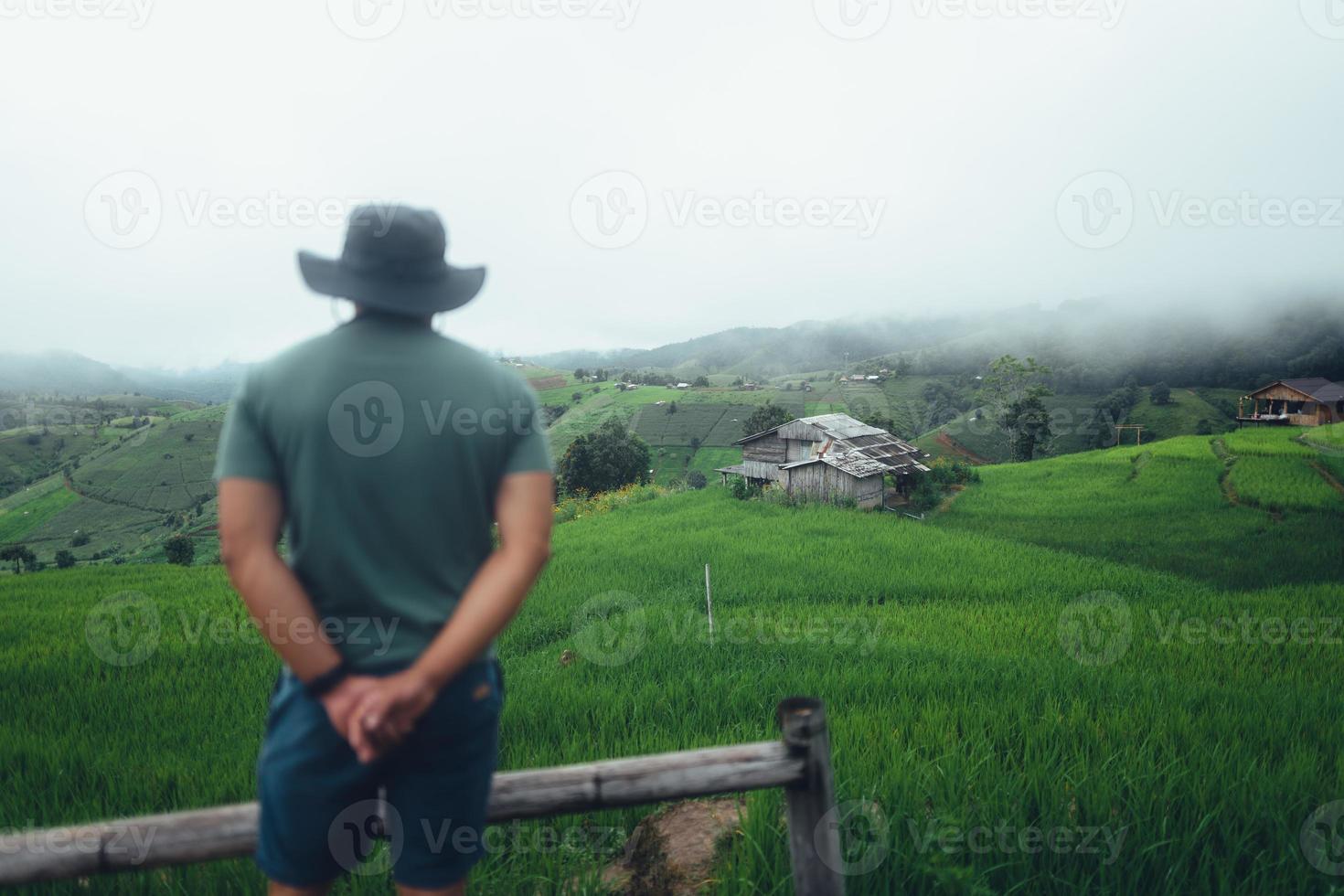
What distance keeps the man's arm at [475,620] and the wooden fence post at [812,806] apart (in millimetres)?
989

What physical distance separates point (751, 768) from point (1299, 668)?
315 inches

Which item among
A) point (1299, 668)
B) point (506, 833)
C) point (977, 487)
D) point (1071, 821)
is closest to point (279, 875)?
point (506, 833)

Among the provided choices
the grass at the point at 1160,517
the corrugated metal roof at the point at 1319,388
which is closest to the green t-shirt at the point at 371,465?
the grass at the point at 1160,517

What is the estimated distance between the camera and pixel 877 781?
343 cm

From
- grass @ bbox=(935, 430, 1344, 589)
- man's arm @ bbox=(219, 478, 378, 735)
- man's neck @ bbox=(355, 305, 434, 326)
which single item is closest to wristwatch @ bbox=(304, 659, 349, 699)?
man's arm @ bbox=(219, 478, 378, 735)

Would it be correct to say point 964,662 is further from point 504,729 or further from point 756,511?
point 756,511

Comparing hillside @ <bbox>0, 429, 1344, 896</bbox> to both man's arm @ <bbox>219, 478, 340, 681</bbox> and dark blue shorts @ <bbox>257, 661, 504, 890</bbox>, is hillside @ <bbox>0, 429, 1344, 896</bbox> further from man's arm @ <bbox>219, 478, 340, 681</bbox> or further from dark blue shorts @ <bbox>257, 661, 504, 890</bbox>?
man's arm @ <bbox>219, 478, 340, 681</bbox>

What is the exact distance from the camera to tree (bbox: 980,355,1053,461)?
4069 cm

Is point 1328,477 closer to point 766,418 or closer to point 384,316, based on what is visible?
point 384,316


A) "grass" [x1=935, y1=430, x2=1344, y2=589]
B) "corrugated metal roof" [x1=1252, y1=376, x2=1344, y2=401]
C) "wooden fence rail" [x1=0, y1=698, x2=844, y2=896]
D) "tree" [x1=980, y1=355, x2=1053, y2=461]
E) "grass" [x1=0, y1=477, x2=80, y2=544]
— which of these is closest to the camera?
"wooden fence rail" [x1=0, y1=698, x2=844, y2=896]

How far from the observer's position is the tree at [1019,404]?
40688 mm

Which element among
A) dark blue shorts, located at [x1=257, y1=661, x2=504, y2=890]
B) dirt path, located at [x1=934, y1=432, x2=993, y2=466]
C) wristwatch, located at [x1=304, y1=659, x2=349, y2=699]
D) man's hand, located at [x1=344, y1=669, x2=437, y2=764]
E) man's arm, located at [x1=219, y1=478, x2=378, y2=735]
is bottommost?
dirt path, located at [x1=934, y1=432, x2=993, y2=466]

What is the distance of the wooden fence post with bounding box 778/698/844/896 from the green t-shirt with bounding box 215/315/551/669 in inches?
44.7

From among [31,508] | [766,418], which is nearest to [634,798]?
[766,418]
